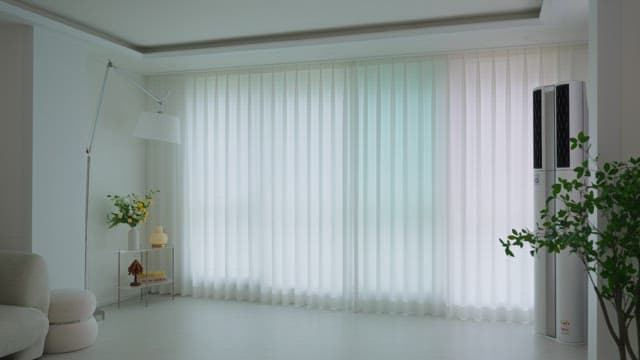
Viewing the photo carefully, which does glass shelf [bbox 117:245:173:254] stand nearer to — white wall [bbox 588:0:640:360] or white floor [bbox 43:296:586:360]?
white floor [bbox 43:296:586:360]

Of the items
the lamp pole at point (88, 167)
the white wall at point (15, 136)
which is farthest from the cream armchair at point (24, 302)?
the lamp pole at point (88, 167)

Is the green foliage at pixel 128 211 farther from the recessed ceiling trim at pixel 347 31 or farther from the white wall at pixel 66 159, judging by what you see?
the recessed ceiling trim at pixel 347 31

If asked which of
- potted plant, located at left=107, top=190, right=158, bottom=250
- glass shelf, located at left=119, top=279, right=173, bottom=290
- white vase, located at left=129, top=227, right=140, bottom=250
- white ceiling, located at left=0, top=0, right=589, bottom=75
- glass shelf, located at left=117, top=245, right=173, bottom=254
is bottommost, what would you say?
glass shelf, located at left=119, top=279, right=173, bottom=290

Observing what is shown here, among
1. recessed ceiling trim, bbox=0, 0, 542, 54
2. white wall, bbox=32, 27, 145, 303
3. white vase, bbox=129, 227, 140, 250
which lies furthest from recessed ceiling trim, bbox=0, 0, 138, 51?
white vase, bbox=129, 227, 140, 250

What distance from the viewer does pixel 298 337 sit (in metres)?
4.66

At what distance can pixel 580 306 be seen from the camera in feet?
14.6

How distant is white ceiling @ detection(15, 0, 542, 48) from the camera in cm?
434

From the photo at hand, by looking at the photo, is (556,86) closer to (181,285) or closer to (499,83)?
(499,83)

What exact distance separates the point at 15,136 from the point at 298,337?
2.97 metres

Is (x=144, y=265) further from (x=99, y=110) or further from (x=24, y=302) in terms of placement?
(x=24, y=302)

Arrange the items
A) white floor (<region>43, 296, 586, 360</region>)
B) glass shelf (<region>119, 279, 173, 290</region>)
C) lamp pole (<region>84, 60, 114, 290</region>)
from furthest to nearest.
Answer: glass shelf (<region>119, 279, 173, 290</region>)
lamp pole (<region>84, 60, 114, 290</region>)
white floor (<region>43, 296, 586, 360</region>)

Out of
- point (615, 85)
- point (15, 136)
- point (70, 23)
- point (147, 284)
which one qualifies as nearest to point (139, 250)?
point (147, 284)

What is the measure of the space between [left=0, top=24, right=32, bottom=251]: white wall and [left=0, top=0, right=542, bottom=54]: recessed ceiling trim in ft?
1.25

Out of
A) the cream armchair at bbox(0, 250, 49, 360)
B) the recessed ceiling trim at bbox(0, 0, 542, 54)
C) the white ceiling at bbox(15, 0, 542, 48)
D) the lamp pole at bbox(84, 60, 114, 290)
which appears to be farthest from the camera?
the lamp pole at bbox(84, 60, 114, 290)
